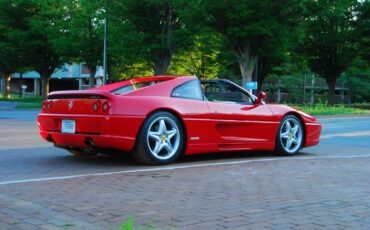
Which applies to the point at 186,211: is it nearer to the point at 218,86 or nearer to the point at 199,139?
the point at 199,139

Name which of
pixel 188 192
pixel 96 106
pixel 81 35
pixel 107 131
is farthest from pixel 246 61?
pixel 188 192

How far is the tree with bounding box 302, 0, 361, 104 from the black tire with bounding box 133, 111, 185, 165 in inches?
1188

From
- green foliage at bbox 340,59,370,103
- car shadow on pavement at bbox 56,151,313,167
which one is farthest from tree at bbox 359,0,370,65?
car shadow on pavement at bbox 56,151,313,167

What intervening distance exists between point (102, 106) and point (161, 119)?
82cm

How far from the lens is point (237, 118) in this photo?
815 centimetres

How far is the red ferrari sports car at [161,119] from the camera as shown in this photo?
7.03 m

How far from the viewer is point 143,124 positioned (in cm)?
716

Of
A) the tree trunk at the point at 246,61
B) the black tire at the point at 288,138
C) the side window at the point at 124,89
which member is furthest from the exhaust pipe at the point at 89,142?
the tree trunk at the point at 246,61

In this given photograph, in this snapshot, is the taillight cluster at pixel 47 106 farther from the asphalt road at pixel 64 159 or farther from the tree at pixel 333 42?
the tree at pixel 333 42

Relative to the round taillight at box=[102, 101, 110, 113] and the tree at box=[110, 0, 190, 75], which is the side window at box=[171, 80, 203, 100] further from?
the tree at box=[110, 0, 190, 75]

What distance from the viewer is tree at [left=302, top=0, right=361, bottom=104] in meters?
37.1

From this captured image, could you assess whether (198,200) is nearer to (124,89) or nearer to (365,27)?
(124,89)

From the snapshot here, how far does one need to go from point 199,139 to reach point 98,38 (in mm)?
30189

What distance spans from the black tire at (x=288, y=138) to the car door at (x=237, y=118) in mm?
189
